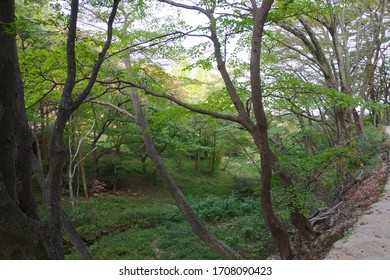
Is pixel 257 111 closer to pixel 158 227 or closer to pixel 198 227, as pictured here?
pixel 198 227

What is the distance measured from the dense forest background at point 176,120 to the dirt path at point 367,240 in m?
0.69

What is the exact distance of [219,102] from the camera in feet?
19.3

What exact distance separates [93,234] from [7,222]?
23.1 feet

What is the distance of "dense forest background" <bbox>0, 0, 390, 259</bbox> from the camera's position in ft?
10.4

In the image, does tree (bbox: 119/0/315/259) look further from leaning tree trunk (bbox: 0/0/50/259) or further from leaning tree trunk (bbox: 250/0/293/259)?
leaning tree trunk (bbox: 0/0/50/259)

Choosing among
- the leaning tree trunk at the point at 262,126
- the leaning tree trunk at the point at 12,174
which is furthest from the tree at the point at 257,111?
the leaning tree trunk at the point at 12,174

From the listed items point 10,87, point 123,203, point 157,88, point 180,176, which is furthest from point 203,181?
point 10,87

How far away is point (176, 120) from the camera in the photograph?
650 centimetres

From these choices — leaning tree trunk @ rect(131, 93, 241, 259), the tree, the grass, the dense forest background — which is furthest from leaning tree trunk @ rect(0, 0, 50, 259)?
the grass

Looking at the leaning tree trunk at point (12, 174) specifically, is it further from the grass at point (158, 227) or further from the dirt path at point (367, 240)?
the grass at point (158, 227)

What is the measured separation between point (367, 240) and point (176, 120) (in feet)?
13.3

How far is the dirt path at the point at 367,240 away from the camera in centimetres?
379

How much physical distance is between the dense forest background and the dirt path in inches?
27.2
